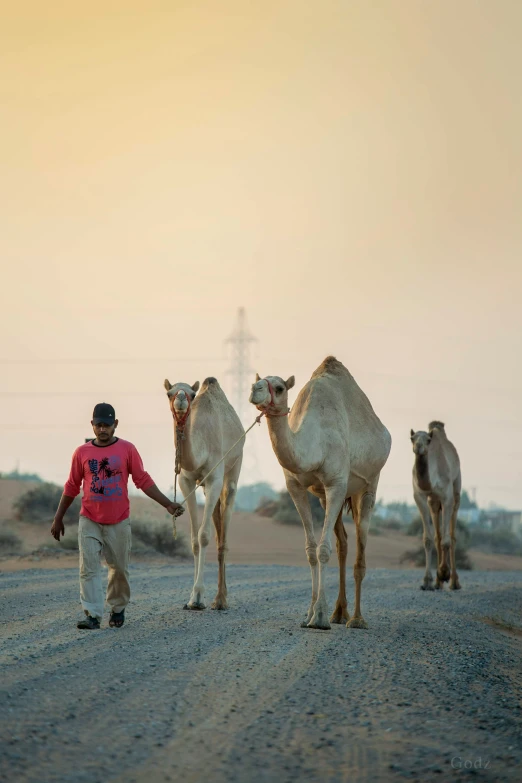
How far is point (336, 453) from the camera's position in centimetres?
1152

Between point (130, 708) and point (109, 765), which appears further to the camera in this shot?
point (130, 708)

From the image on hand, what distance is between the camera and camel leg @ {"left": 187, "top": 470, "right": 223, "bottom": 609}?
1263 cm

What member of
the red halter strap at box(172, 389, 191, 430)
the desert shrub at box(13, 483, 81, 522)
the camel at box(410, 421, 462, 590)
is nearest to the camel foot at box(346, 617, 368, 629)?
the red halter strap at box(172, 389, 191, 430)

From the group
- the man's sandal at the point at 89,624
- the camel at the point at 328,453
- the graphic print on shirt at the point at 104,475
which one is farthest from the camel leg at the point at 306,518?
the man's sandal at the point at 89,624

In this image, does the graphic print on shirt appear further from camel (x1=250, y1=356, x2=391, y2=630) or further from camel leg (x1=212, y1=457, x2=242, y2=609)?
camel leg (x1=212, y1=457, x2=242, y2=609)

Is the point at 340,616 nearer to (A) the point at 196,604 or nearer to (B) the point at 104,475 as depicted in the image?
(A) the point at 196,604

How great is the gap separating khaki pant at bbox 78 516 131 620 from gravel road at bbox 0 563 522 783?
29 cm

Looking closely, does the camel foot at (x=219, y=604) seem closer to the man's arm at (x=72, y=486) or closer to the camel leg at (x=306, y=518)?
the camel leg at (x=306, y=518)

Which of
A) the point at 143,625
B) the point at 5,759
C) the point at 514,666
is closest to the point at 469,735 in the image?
the point at 5,759

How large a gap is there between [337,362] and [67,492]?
4.38 m

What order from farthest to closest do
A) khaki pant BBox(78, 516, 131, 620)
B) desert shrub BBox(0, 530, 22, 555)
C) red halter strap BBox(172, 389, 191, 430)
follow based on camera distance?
desert shrub BBox(0, 530, 22, 555) → red halter strap BBox(172, 389, 191, 430) → khaki pant BBox(78, 516, 131, 620)

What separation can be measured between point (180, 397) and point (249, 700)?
586 centimetres

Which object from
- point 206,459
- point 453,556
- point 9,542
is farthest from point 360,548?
point 9,542

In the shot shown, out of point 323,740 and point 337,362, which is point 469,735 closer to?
point 323,740
